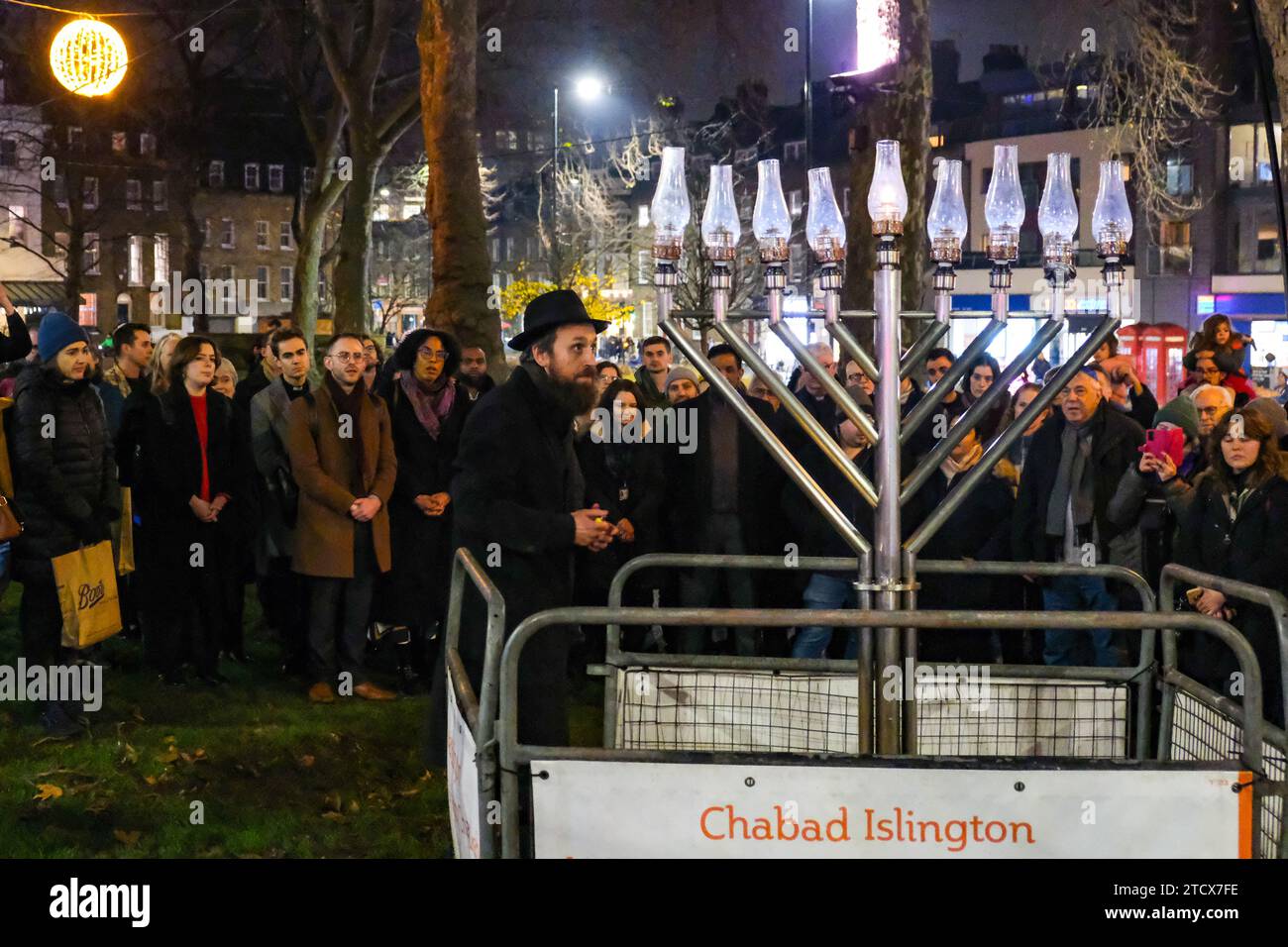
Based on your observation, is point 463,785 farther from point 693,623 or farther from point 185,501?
point 185,501

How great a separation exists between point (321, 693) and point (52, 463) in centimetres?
211

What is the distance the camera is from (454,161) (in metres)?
18.4

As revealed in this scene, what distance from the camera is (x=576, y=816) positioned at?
13.8 ft

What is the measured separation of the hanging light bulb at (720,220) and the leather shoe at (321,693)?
5.15 meters

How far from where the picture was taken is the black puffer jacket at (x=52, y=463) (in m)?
8.39

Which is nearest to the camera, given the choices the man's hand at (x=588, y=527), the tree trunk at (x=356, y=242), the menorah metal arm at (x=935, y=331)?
the menorah metal arm at (x=935, y=331)

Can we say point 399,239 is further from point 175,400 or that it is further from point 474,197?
point 175,400

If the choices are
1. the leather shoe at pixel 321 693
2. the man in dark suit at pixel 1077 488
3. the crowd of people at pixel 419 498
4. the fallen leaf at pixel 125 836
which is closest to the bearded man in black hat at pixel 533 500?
the fallen leaf at pixel 125 836

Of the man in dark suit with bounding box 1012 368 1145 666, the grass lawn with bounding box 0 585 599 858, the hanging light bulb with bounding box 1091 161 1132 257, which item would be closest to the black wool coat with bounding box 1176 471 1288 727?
the man in dark suit with bounding box 1012 368 1145 666

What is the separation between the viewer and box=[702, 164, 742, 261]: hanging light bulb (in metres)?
5.07

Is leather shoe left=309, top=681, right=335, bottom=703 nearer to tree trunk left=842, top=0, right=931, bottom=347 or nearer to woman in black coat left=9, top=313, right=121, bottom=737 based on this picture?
woman in black coat left=9, top=313, right=121, bottom=737

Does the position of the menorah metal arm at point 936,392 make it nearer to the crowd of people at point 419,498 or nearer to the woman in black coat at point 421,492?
the crowd of people at point 419,498

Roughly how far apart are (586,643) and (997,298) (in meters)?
6.11

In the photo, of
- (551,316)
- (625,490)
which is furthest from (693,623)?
(625,490)
